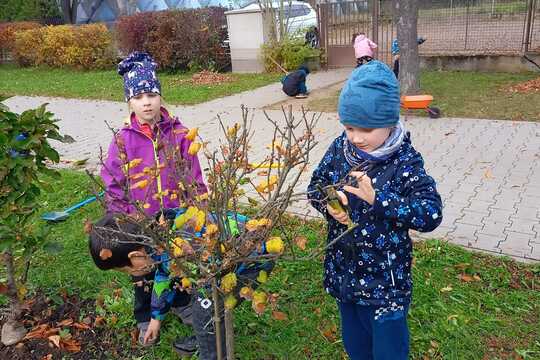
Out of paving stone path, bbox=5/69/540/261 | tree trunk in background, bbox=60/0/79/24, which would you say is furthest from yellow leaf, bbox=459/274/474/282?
tree trunk in background, bbox=60/0/79/24

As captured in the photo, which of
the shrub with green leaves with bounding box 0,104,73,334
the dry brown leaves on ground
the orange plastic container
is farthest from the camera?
the dry brown leaves on ground

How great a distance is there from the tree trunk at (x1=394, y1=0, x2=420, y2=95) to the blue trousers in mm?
6856

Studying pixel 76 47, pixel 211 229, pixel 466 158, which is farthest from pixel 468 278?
pixel 76 47

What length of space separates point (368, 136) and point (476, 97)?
7.68m

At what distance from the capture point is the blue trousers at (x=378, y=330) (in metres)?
2.13

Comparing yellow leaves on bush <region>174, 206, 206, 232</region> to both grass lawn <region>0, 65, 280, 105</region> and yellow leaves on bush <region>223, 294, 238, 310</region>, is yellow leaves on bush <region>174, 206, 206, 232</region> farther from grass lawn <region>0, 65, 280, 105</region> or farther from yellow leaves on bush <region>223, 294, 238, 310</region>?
grass lawn <region>0, 65, 280, 105</region>

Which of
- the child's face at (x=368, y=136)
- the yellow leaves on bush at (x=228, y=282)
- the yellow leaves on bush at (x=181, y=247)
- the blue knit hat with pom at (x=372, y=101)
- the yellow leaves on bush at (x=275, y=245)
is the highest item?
the blue knit hat with pom at (x=372, y=101)

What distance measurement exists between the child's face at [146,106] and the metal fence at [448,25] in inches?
379

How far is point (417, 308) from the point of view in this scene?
125 inches

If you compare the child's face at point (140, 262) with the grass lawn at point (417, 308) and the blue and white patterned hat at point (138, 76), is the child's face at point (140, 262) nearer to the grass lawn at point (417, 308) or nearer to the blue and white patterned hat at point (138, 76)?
the grass lawn at point (417, 308)

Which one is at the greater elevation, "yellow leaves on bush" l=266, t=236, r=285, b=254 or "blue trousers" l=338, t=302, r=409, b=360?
"yellow leaves on bush" l=266, t=236, r=285, b=254

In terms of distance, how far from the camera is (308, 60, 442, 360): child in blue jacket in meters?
1.95

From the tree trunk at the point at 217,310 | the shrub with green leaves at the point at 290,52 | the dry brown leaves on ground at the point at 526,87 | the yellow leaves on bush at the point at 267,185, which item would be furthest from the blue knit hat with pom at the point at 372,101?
the shrub with green leaves at the point at 290,52

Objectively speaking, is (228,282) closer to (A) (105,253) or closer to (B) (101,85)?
(A) (105,253)
